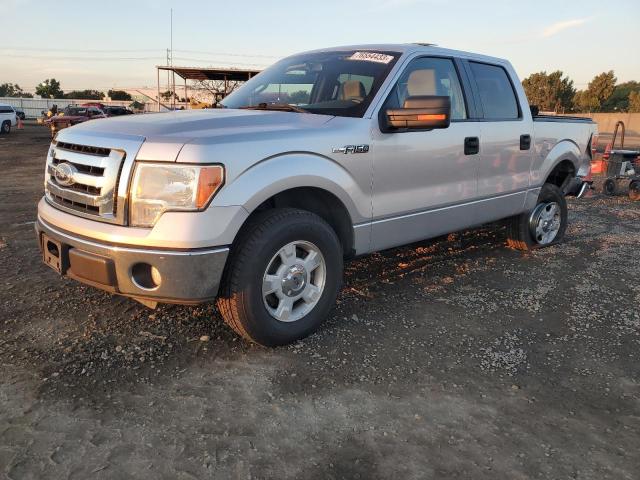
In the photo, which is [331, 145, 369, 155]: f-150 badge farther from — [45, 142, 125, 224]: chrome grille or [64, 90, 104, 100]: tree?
[64, 90, 104, 100]: tree

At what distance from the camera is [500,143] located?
478 cm

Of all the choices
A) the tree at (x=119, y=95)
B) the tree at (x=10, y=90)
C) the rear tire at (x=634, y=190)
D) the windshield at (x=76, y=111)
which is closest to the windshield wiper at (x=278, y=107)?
the rear tire at (x=634, y=190)

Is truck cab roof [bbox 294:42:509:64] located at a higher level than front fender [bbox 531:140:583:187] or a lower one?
higher

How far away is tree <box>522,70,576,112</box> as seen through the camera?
65.6 m

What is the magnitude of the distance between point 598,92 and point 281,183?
70.9 meters

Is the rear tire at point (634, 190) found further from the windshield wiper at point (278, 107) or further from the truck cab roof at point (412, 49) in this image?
the windshield wiper at point (278, 107)

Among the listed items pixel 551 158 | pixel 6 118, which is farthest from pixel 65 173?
pixel 6 118

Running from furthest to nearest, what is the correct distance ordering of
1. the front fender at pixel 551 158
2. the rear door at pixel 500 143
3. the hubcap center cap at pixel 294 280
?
the front fender at pixel 551 158 → the rear door at pixel 500 143 → the hubcap center cap at pixel 294 280

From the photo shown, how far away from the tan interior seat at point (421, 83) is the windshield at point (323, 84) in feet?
0.67

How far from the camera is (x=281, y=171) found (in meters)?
3.05

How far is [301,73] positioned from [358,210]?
4.59 ft

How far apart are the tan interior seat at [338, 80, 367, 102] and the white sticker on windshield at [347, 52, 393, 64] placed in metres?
0.29

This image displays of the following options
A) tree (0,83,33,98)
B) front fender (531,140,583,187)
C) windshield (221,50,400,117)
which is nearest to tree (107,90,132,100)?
tree (0,83,33,98)

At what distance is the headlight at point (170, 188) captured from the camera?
2.74 meters
